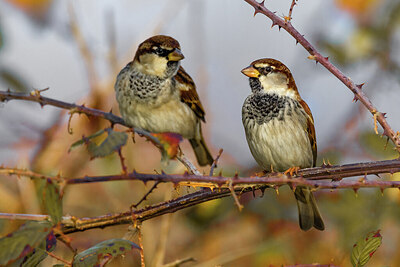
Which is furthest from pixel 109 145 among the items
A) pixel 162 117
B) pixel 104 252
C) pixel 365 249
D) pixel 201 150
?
pixel 201 150

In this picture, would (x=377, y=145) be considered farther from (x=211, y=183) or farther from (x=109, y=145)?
(x=109, y=145)

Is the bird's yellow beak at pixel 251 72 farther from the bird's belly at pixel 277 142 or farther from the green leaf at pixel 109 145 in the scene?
the green leaf at pixel 109 145

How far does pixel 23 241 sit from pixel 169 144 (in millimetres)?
226

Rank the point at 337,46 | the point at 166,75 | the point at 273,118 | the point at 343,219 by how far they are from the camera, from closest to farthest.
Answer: the point at 166,75, the point at 273,118, the point at 343,219, the point at 337,46

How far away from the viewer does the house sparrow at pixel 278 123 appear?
1.76 metres

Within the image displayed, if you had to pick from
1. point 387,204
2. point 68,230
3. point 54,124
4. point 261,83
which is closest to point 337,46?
point 261,83

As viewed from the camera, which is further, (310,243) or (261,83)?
(310,243)

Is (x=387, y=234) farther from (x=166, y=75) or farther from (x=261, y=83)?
(x=166, y=75)

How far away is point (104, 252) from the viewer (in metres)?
0.76

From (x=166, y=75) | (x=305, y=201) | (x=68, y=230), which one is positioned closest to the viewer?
(x=68, y=230)

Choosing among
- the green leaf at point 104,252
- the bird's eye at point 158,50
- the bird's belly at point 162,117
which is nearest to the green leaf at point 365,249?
the green leaf at point 104,252

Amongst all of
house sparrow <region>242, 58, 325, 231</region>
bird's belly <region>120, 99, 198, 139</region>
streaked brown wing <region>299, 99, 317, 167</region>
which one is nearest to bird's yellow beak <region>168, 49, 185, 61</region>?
bird's belly <region>120, 99, 198, 139</region>

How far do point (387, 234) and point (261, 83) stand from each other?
1095 mm

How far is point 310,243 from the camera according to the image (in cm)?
233
